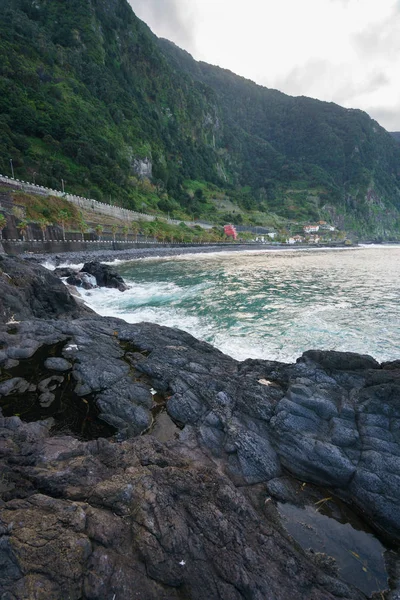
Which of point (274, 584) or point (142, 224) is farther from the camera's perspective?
point (142, 224)

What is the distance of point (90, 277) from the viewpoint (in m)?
36.5

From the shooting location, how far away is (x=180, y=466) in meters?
7.05

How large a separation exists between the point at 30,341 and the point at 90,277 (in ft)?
81.1

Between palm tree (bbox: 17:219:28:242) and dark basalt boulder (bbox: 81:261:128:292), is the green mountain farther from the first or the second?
dark basalt boulder (bbox: 81:261:128:292)

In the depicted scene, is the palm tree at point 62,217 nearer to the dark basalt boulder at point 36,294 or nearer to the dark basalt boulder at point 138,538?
the dark basalt boulder at point 36,294

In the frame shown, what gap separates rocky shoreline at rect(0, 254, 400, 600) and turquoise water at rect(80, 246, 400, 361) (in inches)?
232

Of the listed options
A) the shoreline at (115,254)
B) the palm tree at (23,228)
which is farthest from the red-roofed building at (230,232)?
the palm tree at (23,228)

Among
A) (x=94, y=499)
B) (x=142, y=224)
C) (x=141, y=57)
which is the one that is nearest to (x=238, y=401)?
(x=94, y=499)

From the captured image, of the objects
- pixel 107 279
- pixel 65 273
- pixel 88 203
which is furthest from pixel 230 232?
pixel 107 279

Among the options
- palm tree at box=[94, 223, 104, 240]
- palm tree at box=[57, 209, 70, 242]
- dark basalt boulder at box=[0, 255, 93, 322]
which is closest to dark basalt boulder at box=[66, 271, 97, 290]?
dark basalt boulder at box=[0, 255, 93, 322]

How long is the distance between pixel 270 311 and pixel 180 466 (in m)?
20.4

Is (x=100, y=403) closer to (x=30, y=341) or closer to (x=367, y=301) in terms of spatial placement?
(x=30, y=341)

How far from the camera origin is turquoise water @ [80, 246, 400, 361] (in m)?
18.5

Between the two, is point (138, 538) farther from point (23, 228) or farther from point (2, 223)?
point (23, 228)
